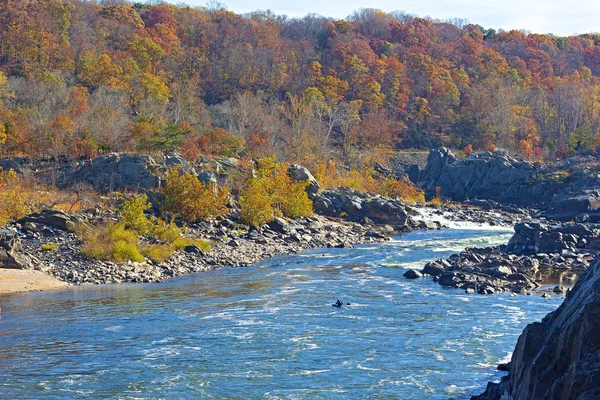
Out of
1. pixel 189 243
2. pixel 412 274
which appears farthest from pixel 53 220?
pixel 412 274

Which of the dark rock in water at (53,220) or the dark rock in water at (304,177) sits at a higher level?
the dark rock in water at (304,177)

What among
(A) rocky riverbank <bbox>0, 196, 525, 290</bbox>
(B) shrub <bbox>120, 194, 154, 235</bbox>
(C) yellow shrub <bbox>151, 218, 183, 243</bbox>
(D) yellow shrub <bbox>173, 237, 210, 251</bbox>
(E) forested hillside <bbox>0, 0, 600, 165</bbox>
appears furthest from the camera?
(E) forested hillside <bbox>0, 0, 600, 165</bbox>

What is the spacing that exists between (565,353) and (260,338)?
1223cm

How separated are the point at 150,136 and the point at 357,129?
58520 millimetres

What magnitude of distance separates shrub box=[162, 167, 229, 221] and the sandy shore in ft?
56.7

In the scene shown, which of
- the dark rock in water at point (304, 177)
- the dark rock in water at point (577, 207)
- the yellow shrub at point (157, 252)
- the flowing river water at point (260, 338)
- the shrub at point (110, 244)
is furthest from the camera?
the dark rock in water at point (304, 177)

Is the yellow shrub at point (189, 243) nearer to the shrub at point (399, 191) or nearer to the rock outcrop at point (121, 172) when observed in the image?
the rock outcrop at point (121, 172)

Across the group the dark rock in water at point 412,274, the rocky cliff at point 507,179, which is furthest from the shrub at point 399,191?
the dark rock in water at point 412,274

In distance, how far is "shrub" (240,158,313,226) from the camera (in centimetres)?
5312

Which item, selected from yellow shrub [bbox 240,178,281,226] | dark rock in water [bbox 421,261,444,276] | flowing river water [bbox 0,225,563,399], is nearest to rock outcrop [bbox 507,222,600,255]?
dark rock in water [bbox 421,261,444,276]

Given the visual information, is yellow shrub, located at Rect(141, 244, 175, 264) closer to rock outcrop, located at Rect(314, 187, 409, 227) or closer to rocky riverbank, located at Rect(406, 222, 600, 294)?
rocky riverbank, located at Rect(406, 222, 600, 294)

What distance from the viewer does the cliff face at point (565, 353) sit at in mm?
11461

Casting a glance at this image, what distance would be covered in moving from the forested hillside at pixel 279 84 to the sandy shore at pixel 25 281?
27806mm

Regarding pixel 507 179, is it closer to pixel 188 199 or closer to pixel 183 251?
pixel 188 199
